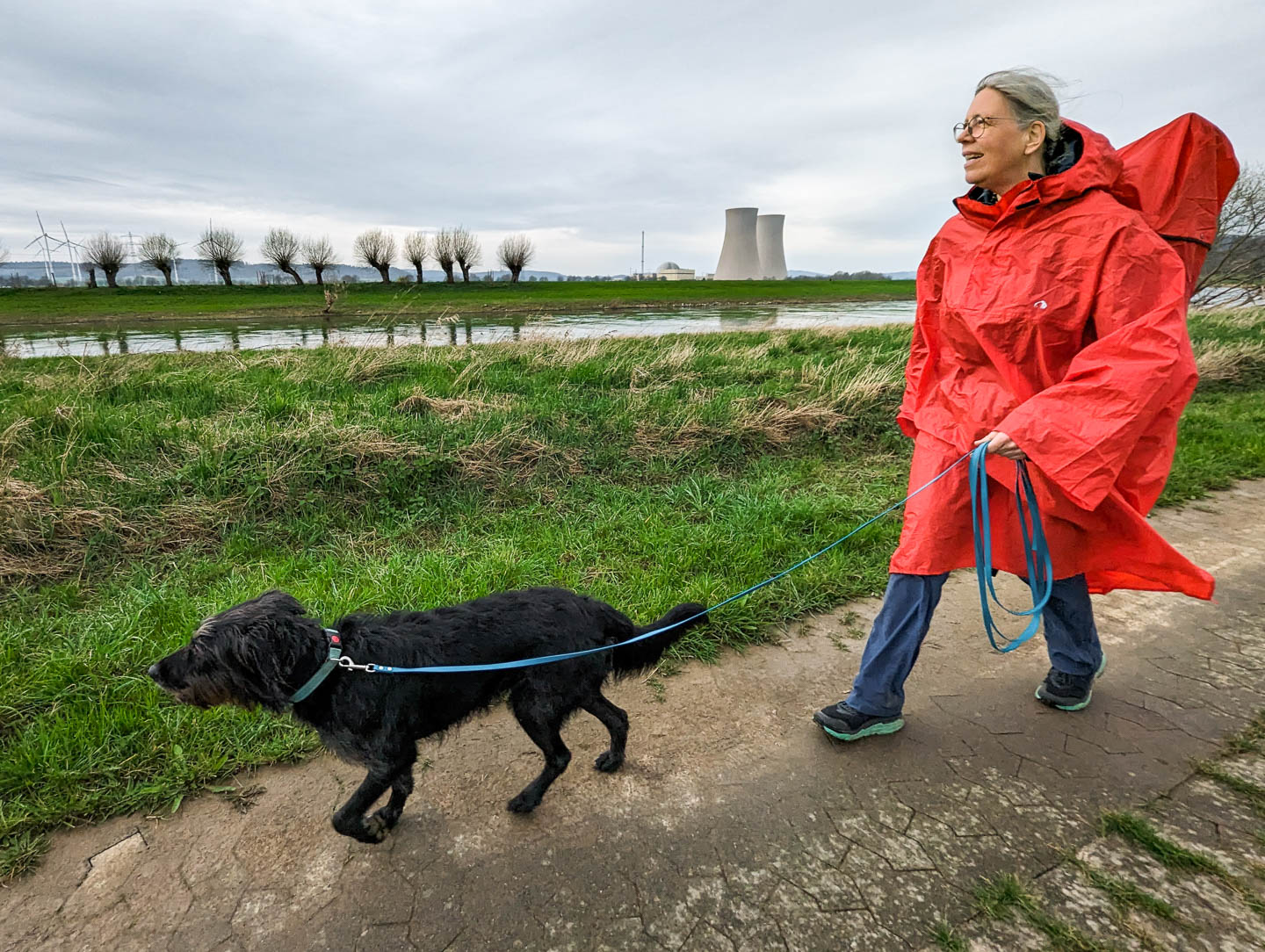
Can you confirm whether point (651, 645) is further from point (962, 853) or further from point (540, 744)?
point (962, 853)

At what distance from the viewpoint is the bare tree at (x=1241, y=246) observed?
1380 centimetres

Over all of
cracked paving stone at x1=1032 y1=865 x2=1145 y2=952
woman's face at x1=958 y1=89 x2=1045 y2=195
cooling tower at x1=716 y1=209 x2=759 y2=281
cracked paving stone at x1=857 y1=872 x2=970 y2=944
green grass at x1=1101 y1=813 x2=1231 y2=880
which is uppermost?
cooling tower at x1=716 y1=209 x2=759 y2=281

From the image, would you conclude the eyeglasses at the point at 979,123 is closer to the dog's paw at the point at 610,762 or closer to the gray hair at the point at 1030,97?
the gray hair at the point at 1030,97

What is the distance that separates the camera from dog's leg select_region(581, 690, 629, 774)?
101 inches

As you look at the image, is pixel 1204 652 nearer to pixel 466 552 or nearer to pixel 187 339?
pixel 466 552

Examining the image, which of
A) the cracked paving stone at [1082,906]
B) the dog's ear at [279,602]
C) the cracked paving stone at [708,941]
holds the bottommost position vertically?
the cracked paving stone at [708,941]

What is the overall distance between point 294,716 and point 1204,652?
14.2ft

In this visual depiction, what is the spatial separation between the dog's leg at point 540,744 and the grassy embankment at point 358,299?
22.7 m

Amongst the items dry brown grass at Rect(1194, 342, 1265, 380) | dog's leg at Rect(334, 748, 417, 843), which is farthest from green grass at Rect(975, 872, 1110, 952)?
dry brown grass at Rect(1194, 342, 1265, 380)

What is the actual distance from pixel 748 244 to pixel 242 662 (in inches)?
3467

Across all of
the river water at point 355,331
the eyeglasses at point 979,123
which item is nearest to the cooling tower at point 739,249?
the river water at point 355,331

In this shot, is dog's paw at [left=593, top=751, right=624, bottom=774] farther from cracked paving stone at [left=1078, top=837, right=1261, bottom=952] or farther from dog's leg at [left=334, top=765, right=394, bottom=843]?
cracked paving stone at [left=1078, top=837, right=1261, bottom=952]

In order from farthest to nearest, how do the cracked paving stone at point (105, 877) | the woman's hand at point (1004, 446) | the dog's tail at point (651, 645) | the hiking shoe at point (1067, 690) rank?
1. the hiking shoe at point (1067, 690)
2. the dog's tail at point (651, 645)
3. the woman's hand at point (1004, 446)
4. the cracked paving stone at point (105, 877)

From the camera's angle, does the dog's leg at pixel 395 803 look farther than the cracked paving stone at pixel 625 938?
Yes
